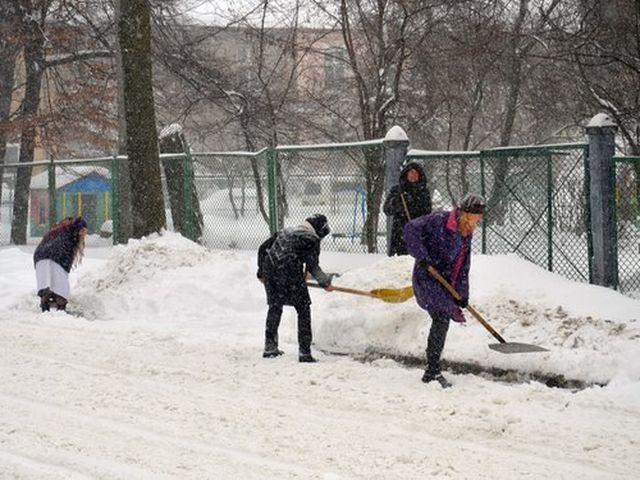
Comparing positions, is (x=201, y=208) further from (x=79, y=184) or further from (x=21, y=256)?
(x=79, y=184)

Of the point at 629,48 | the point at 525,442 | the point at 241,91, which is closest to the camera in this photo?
the point at 525,442

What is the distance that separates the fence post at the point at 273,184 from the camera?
40.8ft

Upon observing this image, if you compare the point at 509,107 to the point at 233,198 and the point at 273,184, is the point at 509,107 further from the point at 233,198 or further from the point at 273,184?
the point at 273,184

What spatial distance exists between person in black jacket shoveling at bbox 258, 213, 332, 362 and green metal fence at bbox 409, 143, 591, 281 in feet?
11.3

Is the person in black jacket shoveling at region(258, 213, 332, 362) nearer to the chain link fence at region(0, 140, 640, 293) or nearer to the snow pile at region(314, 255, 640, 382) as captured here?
the snow pile at region(314, 255, 640, 382)

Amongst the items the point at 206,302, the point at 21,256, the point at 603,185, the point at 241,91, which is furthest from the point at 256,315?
the point at 241,91

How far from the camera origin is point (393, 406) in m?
6.24

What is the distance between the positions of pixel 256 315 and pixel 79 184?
9.04m

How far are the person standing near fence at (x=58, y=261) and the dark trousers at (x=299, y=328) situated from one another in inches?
144

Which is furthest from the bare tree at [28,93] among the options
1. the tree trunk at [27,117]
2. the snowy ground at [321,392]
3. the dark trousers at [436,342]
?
the dark trousers at [436,342]

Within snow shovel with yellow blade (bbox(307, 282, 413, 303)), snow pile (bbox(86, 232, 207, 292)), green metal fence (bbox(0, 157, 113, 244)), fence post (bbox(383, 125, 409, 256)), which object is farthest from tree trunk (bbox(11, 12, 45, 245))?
snow shovel with yellow blade (bbox(307, 282, 413, 303))

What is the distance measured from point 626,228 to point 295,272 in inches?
158

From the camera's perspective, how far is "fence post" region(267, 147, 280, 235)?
40.8 ft

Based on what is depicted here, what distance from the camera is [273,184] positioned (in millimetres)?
12445
